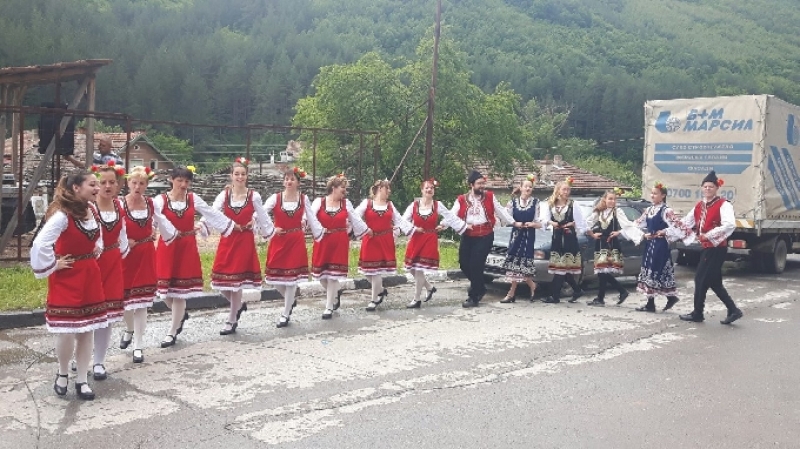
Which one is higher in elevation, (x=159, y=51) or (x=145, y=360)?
(x=159, y=51)

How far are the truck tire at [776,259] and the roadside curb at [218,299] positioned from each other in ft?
22.1

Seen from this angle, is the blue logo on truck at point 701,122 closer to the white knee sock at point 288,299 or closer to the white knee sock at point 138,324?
the white knee sock at point 288,299

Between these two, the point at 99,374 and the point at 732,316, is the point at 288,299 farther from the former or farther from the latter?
the point at 732,316

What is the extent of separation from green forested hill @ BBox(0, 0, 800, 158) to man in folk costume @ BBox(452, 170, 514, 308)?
1730 inches

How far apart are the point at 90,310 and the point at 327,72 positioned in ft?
61.5

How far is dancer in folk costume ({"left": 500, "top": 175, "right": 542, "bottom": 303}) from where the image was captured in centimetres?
1107

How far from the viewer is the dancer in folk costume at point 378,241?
10156 mm

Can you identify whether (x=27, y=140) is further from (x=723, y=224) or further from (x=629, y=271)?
(x=723, y=224)

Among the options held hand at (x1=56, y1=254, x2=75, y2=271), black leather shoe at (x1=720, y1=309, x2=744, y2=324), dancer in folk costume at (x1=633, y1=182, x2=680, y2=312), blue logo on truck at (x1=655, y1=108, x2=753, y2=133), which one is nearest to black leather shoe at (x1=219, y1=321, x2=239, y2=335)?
held hand at (x1=56, y1=254, x2=75, y2=271)

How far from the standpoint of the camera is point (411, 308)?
10359 millimetres

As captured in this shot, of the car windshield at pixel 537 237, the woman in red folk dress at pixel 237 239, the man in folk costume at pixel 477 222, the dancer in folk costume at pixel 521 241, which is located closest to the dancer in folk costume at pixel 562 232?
the dancer in folk costume at pixel 521 241

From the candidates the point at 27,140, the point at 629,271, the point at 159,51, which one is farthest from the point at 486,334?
the point at 159,51

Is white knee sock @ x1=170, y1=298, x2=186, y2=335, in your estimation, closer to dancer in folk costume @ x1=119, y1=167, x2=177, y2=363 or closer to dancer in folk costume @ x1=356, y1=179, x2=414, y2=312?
dancer in folk costume @ x1=119, y1=167, x2=177, y2=363

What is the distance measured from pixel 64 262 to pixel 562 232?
737 centimetres
